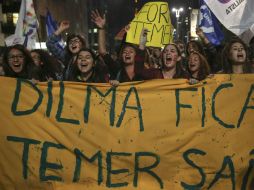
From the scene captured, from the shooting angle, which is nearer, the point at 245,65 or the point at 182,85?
the point at 182,85

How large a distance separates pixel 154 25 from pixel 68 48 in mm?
1515

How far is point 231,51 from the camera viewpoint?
5.26 m

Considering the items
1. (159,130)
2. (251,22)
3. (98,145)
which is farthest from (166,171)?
(251,22)

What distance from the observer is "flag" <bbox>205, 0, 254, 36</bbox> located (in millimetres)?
6174

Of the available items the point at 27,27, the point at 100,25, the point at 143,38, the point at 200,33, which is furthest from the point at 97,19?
the point at 27,27

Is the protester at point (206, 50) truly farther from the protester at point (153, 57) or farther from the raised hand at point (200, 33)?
the protester at point (153, 57)

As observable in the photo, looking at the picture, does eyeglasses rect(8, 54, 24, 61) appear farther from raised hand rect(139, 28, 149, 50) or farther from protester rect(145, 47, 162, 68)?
protester rect(145, 47, 162, 68)

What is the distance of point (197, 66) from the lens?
521 cm

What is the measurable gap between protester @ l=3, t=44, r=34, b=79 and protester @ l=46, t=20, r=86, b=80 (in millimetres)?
511

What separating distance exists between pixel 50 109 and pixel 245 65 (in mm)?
2317

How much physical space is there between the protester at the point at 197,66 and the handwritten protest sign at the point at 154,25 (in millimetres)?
1550

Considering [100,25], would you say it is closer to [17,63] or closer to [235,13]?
[17,63]

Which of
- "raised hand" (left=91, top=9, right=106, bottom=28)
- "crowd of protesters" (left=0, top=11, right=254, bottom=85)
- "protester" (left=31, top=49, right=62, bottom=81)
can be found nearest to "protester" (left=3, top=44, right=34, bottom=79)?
"crowd of protesters" (left=0, top=11, right=254, bottom=85)

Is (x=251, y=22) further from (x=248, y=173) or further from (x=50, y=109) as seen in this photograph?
(x=50, y=109)
